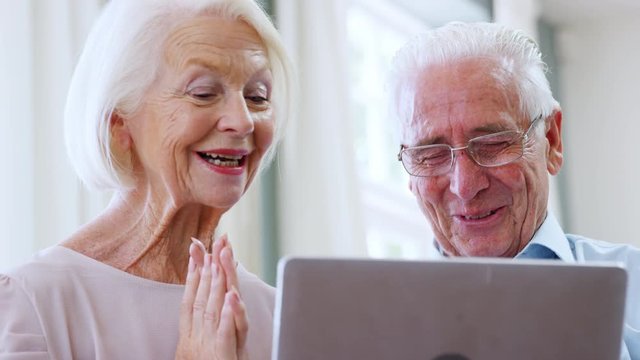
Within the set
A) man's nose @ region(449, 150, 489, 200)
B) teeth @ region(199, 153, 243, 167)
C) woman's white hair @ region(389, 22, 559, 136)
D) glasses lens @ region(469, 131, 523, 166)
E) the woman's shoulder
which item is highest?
woman's white hair @ region(389, 22, 559, 136)

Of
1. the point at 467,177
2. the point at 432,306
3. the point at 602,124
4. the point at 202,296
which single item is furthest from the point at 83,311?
the point at 602,124

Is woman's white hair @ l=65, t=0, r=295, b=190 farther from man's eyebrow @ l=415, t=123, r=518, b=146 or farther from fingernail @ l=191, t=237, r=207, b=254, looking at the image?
man's eyebrow @ l=415, t=123, r=518, b=146

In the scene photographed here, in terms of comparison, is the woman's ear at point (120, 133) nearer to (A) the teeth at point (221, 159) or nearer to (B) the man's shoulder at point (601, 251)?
(A) the teeth at point (221, 159)

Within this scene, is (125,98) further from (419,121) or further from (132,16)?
(419,121)

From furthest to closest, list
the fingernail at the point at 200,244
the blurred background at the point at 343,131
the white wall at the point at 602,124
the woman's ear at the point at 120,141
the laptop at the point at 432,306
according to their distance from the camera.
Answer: the white wall at the point at 602,124 → the blurred background at the point at 343,131 → the woman's ear at the point at 120,141 → the fingernail at the point at 200,244 → the laptop at the point at 432,306

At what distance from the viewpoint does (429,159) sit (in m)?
2.21

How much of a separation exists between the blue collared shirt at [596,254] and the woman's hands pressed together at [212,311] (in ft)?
2.30

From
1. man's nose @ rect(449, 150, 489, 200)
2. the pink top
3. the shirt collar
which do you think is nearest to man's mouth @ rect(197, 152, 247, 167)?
the pink top

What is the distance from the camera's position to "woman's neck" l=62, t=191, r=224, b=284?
192 cm

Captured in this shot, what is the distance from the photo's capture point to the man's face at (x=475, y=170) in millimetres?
2186

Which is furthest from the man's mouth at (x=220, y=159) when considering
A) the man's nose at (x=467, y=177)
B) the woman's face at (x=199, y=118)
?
the man's nose at (x=467, y=177)

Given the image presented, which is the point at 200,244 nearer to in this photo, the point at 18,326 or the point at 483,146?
the point at 18,326

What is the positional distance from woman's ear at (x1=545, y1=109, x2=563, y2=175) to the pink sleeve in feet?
3.61

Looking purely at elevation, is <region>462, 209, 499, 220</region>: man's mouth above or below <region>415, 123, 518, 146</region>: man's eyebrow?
below
